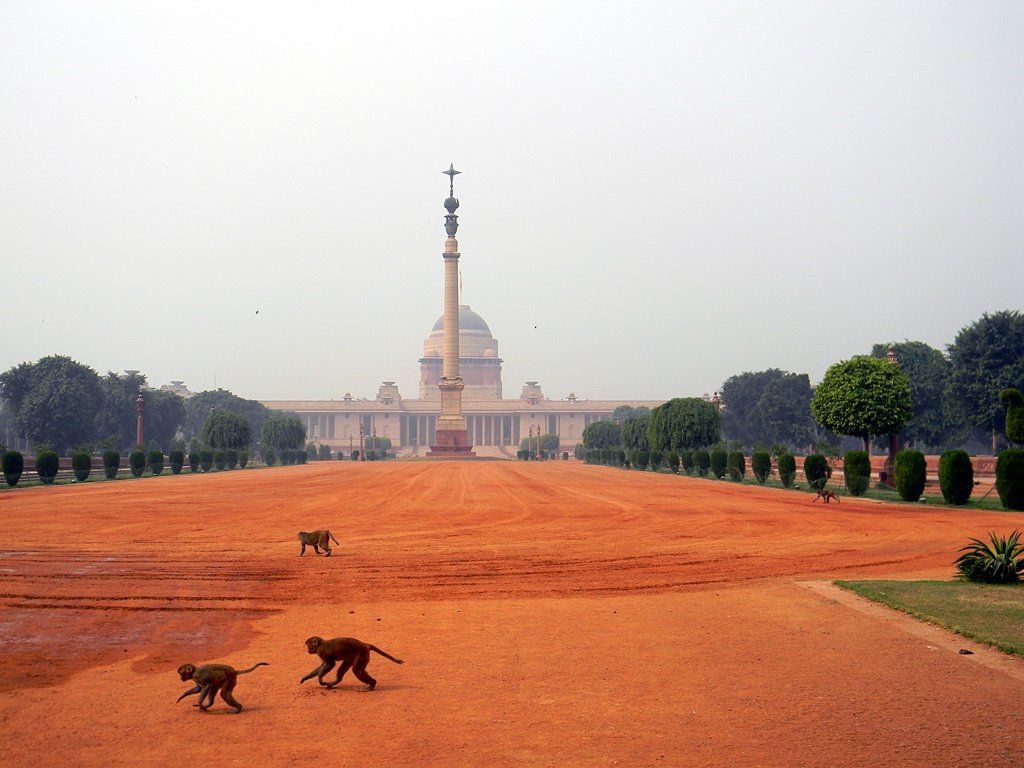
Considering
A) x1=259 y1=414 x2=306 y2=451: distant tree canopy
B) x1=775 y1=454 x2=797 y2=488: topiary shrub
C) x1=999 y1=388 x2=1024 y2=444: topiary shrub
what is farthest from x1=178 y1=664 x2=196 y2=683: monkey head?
x1=259 y1=414 x2=306 y2=451: distant tree canopy

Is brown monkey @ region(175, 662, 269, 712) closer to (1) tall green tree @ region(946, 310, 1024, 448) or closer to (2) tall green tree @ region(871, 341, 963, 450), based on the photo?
(1) tall green tree @ region(946, 310, 1024, 448)

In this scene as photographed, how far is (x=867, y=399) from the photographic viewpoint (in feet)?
142

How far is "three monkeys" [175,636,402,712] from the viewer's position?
310 inches

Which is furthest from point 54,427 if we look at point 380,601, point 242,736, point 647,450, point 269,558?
point 242,736

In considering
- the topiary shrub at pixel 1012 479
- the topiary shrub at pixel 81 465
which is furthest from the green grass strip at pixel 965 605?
the topiary shrub at pixel 81 465

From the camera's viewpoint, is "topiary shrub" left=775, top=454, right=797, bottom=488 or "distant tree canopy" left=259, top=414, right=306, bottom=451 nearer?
"topiary shrub" left=775, top=454, right=797, bottom=488

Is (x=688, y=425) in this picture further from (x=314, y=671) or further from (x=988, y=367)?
(x=314, y=671)

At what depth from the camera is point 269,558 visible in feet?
58.9

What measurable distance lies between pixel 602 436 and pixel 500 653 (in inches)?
3929

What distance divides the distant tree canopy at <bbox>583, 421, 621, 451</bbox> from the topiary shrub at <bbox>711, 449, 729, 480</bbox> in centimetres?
5003

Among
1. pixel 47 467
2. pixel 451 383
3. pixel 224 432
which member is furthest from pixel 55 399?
pixel 451 383

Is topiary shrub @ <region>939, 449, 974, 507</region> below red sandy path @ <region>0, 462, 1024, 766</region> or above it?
above

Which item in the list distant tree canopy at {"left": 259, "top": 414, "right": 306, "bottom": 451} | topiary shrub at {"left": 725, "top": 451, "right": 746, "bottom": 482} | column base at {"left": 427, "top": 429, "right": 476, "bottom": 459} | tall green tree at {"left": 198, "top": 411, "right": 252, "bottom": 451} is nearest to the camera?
topiary shrub at {"left": 725, "top": 451, "right": 746, "bottom": 482}

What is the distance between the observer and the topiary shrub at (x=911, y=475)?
3291 cm
